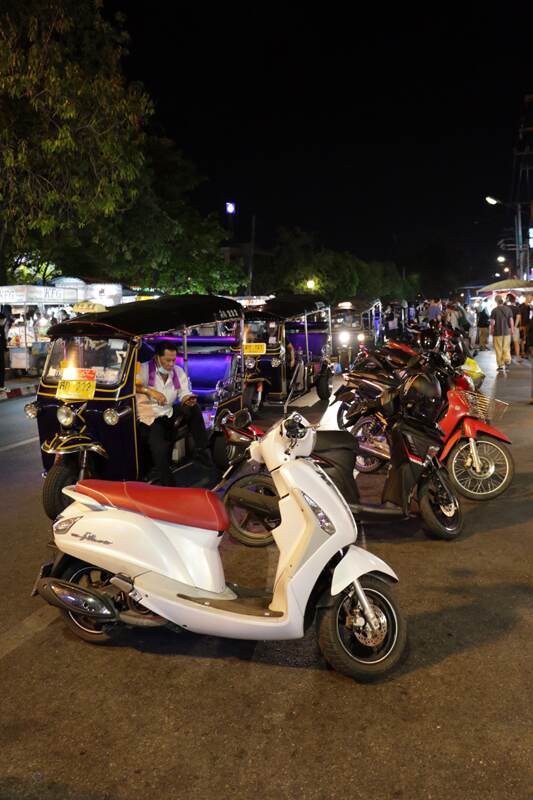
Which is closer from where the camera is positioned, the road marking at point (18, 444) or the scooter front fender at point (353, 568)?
the scooter front fender at point (353, 568)

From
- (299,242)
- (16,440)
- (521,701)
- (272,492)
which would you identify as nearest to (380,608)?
(521,701)

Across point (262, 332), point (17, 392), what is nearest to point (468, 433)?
point (262, 332)

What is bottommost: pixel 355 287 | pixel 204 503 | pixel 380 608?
pixel 380 608

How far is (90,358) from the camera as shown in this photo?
7.04 m

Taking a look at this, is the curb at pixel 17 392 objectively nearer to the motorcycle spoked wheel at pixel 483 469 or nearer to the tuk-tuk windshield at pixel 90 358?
the tuk-tuk windshield at pixel 90 358

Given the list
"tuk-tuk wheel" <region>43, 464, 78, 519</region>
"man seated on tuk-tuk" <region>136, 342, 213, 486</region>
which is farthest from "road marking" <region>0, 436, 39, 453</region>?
"tuk-tuk wheel" <region>43, 464, 78, 519</region>

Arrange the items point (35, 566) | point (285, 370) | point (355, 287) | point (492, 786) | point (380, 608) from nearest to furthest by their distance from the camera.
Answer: point (492, 786) → point (380, 608) → point (35, 566) → point (285, 370) → point (355, 287)

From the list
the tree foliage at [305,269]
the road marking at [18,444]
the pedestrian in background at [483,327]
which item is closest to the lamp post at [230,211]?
the tree foliage at [305,269]

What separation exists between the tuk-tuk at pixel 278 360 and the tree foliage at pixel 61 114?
4230mm

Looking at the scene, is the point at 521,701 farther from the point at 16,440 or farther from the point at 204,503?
the point at 16,440

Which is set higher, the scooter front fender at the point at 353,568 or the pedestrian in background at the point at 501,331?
the pedestrian in background at the point at 501,331

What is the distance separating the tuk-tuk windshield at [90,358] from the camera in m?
6.88

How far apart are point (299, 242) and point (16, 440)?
4893 cm

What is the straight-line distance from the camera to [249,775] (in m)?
2.91
